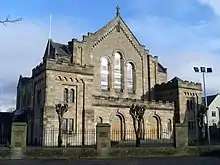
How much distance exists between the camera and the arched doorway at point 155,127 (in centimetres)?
4450

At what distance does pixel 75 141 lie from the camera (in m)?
36.9

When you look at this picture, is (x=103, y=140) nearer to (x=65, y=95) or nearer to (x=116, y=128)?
(x=65, y=95)

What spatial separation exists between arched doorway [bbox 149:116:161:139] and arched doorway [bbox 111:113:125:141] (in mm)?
4877

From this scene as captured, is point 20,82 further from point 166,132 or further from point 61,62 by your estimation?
point 166,132

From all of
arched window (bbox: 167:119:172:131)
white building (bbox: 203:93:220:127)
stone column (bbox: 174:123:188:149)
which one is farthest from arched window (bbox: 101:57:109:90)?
white building (bbox: 203:93:220:127)

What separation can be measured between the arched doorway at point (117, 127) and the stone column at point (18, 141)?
71.0 feet

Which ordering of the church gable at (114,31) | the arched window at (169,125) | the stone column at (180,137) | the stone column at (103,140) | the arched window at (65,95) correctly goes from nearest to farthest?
the stone column at (103,140) → the stone column at (180,137) → the arched window at (65,95) → the church gable at (114,31) → the arched window at (169,125)

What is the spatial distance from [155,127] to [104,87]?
9.46 meters

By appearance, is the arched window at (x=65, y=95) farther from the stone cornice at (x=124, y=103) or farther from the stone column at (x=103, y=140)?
the stone column at (x=103, y=140)

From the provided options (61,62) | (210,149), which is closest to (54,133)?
(61,62)

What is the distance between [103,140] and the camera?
68.6 feet

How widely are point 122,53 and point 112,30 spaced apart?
12.9 feet

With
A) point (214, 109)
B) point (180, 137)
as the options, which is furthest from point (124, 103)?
point (214, 109)

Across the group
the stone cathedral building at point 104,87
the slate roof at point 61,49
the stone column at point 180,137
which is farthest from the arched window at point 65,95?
the stone column at point 180,137
